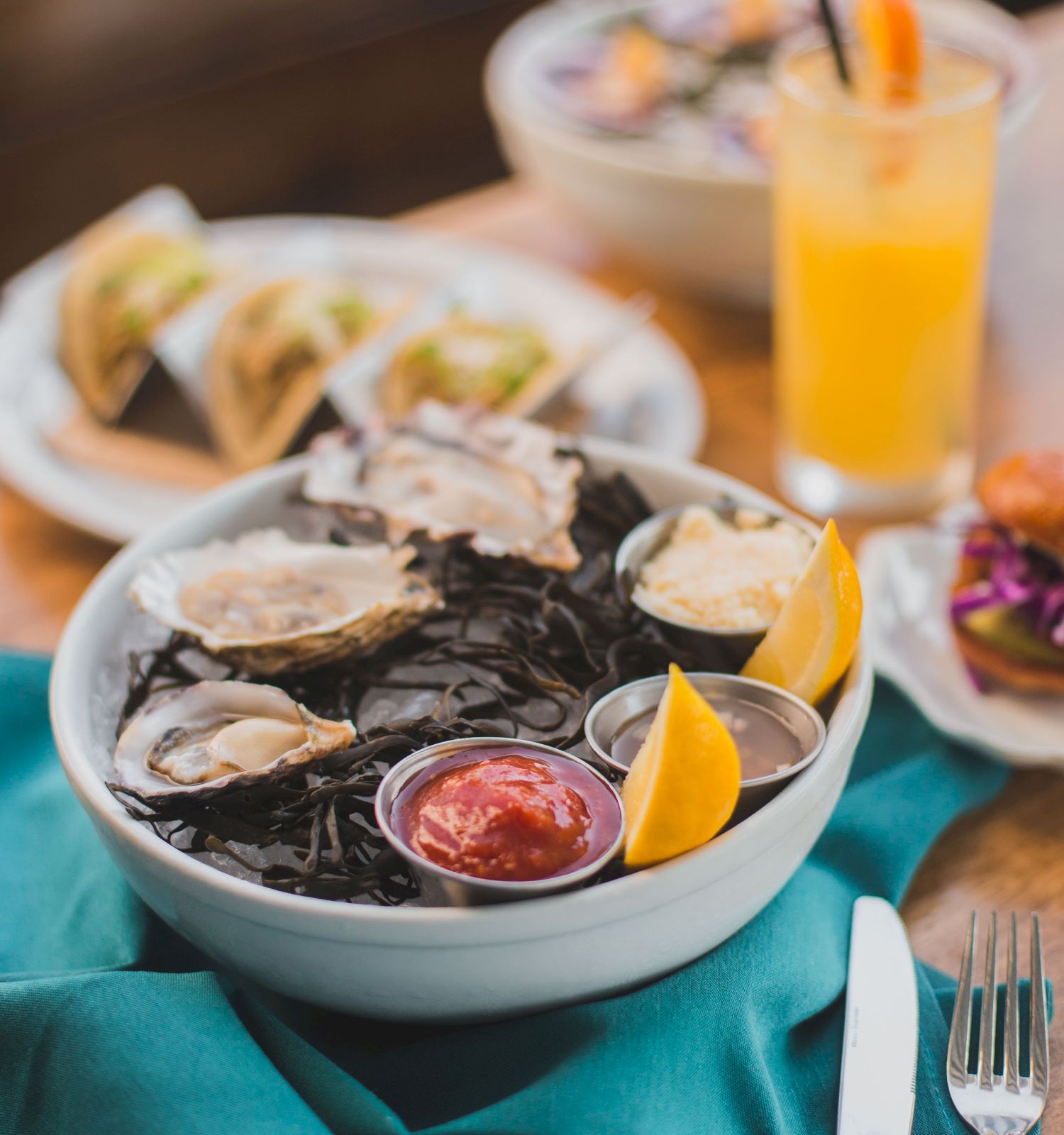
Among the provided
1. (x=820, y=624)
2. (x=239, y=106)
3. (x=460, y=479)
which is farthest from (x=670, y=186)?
(x=239, y=106)

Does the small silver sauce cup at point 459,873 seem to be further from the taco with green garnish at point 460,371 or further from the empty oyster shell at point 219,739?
the taco with green garnish at point 460,371

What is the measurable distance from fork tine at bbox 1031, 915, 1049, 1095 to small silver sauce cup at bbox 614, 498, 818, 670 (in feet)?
0.98

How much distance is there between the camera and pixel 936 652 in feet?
4.26

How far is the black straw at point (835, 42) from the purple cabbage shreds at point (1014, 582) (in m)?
0.51

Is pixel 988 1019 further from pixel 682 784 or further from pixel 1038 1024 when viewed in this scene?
pixel 682 784

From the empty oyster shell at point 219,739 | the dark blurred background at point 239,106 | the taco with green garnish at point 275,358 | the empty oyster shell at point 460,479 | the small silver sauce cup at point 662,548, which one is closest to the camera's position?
the empty oyster shell at point 219,739

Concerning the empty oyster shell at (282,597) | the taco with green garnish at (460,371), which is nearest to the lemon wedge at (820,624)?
the empty oyster shell at (282,597)

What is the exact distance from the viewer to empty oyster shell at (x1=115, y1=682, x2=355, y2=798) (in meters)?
0.90

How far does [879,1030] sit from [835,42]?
3.34ft

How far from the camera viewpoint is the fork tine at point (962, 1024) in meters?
0.85

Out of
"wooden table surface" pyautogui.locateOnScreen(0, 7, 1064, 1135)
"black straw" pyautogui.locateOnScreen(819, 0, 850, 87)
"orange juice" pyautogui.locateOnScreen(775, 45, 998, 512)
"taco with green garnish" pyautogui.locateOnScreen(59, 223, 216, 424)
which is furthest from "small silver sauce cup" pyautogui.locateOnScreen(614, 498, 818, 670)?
"taco with green garnish" pyautogui.locateOnScreen(59, 223, 216, 424)

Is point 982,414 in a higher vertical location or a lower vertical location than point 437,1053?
lower

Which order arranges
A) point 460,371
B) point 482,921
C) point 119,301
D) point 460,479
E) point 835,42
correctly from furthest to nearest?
1. point 119,301
2. point 460,371
3. point 835,42
4. point 460,479
5. point 482,921

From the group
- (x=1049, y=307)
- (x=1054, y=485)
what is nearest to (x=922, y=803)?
(x=1054, y=485)
